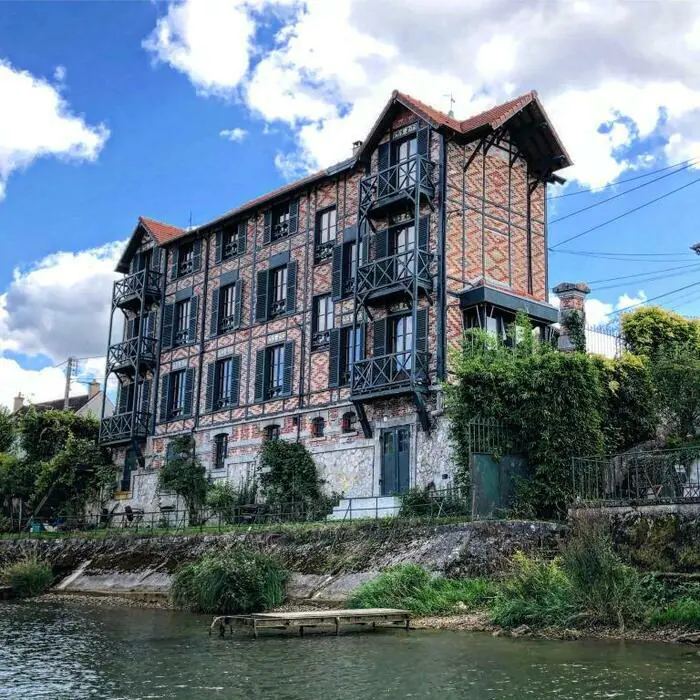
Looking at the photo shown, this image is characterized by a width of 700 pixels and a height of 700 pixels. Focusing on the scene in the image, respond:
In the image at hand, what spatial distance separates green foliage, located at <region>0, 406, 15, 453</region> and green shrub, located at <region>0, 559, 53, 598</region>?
18.5 metres

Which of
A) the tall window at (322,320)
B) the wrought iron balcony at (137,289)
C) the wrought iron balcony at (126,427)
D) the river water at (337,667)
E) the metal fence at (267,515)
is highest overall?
the wrought iron balcony at (137,289)

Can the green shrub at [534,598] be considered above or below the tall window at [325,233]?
below

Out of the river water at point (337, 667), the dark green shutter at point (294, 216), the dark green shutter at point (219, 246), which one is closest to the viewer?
the river water at point (337, 667)

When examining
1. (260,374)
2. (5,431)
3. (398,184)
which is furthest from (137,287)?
(398,184)

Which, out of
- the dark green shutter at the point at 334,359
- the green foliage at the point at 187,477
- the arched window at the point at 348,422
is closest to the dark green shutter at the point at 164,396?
the green foliage at the point at 187,477

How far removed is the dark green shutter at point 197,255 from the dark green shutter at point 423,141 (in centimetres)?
1198

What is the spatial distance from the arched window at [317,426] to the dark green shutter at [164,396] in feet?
29.0

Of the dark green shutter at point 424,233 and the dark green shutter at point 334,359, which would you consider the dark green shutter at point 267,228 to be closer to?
the dark green shutter at point 334,359

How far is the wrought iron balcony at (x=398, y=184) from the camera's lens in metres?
27.0

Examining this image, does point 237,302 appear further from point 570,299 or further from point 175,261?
point 570,299

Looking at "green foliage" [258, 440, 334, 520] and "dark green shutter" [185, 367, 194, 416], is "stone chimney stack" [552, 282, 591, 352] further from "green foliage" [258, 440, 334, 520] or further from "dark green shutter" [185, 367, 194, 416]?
"dark green shutter" [185, 367, 194, 416]

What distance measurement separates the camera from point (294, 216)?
1281 inches

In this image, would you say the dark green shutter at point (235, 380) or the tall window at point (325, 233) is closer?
the tall window at point (325, 233)

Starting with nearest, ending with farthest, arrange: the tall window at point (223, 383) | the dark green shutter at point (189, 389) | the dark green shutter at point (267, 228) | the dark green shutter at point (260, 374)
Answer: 1. the dark green shutter at point (260, 374)
2. the dark green shutter at point (267, 228)
3. the tall window at point (223, 383)
4. the dark green shutter at point (189, 389)
